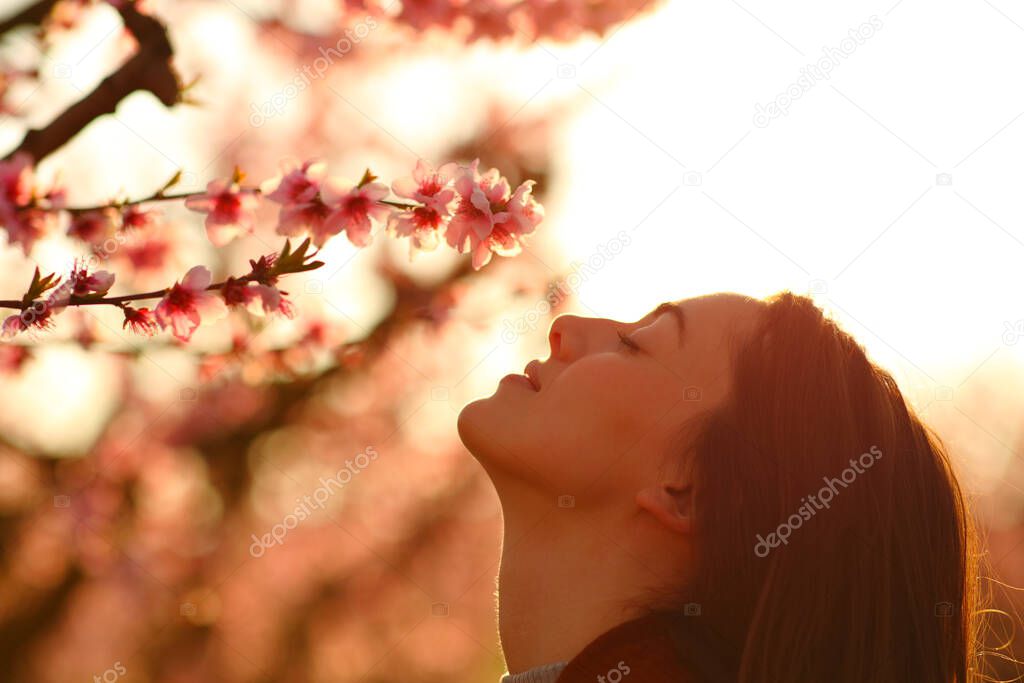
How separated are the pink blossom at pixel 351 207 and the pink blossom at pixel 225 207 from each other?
20cm

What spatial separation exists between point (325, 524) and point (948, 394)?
7.37 metres

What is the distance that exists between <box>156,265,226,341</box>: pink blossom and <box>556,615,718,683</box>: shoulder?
1013 millimetres

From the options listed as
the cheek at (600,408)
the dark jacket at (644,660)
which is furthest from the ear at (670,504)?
the dark jacket at (644,660)

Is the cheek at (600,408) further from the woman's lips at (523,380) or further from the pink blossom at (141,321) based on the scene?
the pink blossom at (141,321)

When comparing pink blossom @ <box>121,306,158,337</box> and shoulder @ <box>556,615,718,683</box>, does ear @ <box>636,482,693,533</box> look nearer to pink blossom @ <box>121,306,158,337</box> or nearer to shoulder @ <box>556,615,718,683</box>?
shoulder @ <box>556,615,718,683</box>

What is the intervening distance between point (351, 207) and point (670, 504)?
35.9 inches

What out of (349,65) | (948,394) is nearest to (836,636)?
(948,394)

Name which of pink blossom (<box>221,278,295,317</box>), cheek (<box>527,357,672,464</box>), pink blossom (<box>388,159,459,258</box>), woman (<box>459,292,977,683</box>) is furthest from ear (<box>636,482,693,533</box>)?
pink blossom (<box>221,278,295,317</box>)

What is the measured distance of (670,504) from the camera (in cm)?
211

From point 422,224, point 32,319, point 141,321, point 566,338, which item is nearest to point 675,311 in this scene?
point 566,338

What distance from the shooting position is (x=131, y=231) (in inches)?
89.1

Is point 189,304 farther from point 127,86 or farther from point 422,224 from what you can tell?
point 127,86

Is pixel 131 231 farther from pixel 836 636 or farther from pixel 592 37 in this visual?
pixel 592 37

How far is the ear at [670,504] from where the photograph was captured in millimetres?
2096
